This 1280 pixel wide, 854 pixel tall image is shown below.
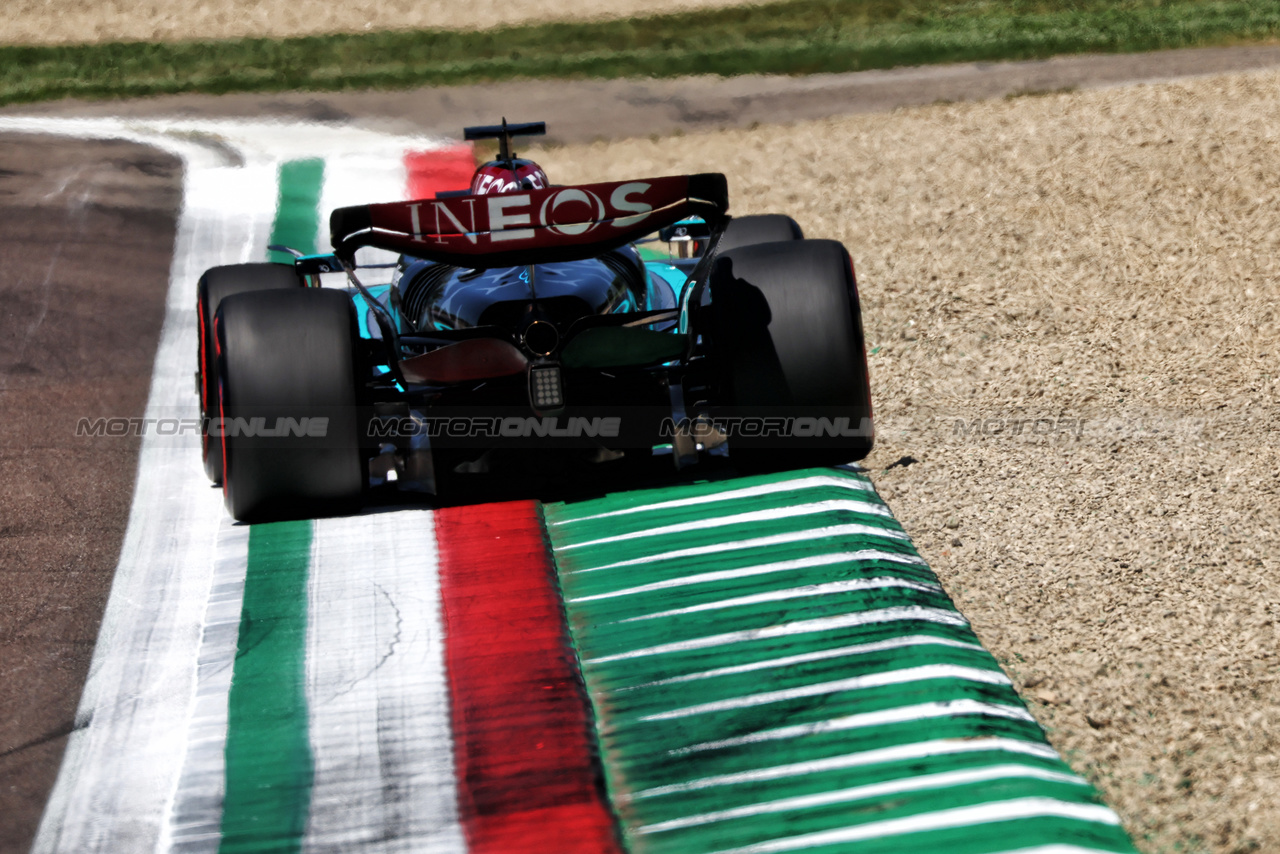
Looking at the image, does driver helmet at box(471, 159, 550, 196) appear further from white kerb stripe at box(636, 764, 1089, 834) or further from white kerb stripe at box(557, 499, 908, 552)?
white kerb stripe at box(636, 764, 1089, 834)

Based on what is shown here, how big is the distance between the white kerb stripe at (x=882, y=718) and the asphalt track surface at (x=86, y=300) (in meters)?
2.33

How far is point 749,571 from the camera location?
5.52 m

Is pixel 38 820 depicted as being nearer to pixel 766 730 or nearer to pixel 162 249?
pixel 766 730

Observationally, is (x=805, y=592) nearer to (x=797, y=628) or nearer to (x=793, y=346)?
(x=797, y=628)

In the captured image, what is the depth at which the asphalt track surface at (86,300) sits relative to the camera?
5352mm

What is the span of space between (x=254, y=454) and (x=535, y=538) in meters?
1.30

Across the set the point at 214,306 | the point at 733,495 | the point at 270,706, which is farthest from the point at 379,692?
the point at 214,306

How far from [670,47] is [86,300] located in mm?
10514

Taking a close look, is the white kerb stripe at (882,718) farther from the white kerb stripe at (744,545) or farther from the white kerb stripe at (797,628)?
the white kerb stripe at (744,545)

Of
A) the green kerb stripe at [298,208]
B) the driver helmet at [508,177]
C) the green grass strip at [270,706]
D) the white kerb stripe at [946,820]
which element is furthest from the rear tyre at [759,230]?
the green kerb stripe at [298,208]

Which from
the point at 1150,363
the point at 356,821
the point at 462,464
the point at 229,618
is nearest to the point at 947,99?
the point at 1150,363

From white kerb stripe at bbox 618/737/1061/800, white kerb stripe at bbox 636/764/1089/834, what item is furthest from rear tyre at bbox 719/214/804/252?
white kerb stripe at bbox 636/764/1089/834

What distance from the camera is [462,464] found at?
21.1 ft

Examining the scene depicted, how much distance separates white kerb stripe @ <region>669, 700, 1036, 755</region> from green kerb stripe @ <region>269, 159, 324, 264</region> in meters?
8.21
